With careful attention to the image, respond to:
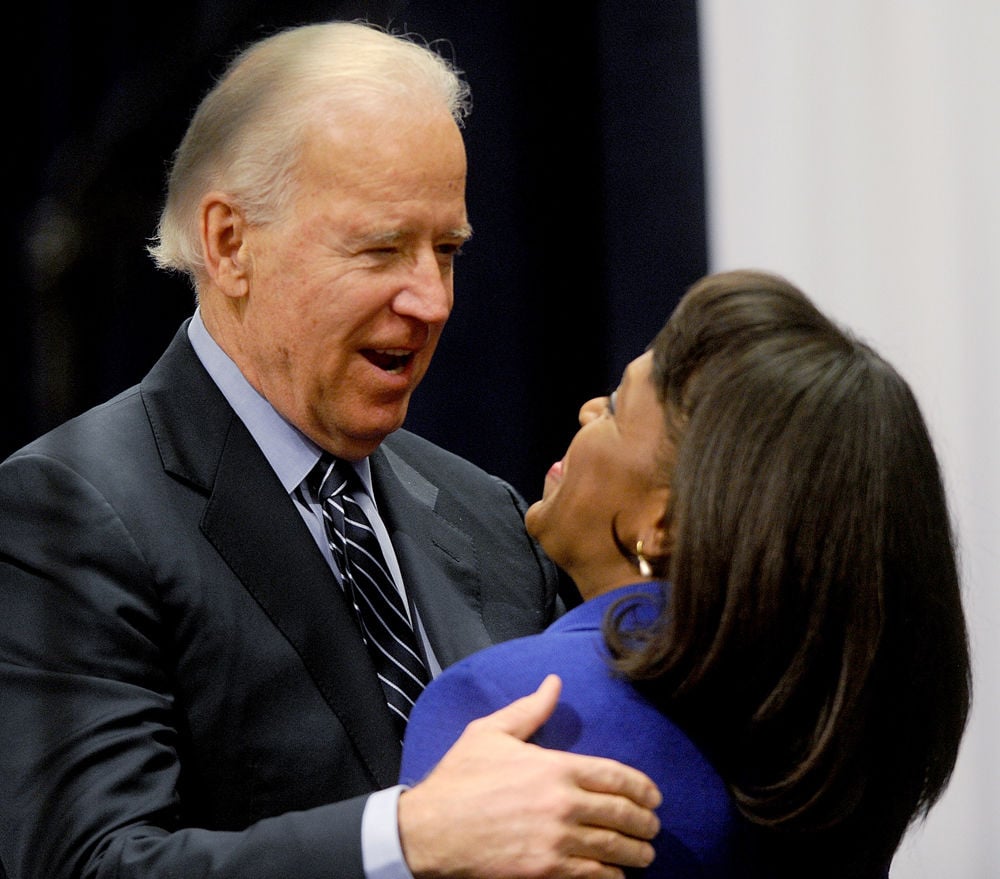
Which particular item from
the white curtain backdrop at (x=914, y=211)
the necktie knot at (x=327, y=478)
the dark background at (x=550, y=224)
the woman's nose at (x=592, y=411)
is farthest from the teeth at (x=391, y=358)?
the white curtain backdrop at (x=914, y=211)

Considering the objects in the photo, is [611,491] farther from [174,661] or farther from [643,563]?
[174,661]

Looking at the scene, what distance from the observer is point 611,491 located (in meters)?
1.43

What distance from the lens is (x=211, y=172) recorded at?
1.93 metres

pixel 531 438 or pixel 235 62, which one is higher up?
pixel 235 62

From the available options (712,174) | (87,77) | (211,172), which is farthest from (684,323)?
(712,174)

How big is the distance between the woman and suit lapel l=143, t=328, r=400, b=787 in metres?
0.34

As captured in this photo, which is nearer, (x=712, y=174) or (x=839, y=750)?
(x=839, y=750)

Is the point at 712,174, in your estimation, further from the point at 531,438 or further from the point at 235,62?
the point at 235,62

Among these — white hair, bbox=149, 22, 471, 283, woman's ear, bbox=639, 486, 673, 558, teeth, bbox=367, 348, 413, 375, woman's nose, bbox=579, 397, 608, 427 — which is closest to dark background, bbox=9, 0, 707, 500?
white hair, bbox=149, 22, 471, 283

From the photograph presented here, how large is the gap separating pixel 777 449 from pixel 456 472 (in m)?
1.00

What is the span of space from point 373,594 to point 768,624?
0.68 metres

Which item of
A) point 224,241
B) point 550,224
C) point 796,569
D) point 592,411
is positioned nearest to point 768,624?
point 796,569

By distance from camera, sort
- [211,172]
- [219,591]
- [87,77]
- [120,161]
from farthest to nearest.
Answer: [87,77] → [211,172] → [219,591] → [120,161]

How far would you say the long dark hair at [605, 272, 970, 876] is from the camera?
1256 mm
